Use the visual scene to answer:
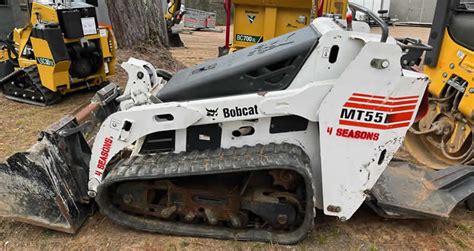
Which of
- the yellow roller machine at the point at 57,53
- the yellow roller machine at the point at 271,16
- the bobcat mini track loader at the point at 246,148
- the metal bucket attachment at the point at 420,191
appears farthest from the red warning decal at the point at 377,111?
the yellow roller machine at the point at 271,16

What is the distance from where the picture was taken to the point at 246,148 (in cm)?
289

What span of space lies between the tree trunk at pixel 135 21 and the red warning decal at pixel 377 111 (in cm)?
645

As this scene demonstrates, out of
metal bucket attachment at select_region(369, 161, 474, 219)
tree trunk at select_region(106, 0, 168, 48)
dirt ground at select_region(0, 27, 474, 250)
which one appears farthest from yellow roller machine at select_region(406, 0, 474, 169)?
tree trunk at select_region(106, 0, 168, 48)

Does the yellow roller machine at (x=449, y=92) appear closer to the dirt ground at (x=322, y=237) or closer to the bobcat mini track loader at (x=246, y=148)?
the dirt ground at (x=322, y=237)

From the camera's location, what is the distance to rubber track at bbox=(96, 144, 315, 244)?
2691 mm

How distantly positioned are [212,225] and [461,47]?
3057mm

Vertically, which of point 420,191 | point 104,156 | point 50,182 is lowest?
point 420,191

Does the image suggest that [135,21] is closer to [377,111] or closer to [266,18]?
[266,18]

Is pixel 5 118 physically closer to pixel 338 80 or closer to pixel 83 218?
pixel 83 218

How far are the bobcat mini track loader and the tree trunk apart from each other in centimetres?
533

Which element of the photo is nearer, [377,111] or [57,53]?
[377,111]

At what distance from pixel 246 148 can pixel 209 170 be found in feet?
1.06

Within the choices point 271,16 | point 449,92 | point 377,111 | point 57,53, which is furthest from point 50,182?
point 271,16

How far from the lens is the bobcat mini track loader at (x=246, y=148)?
2666 millimetres
